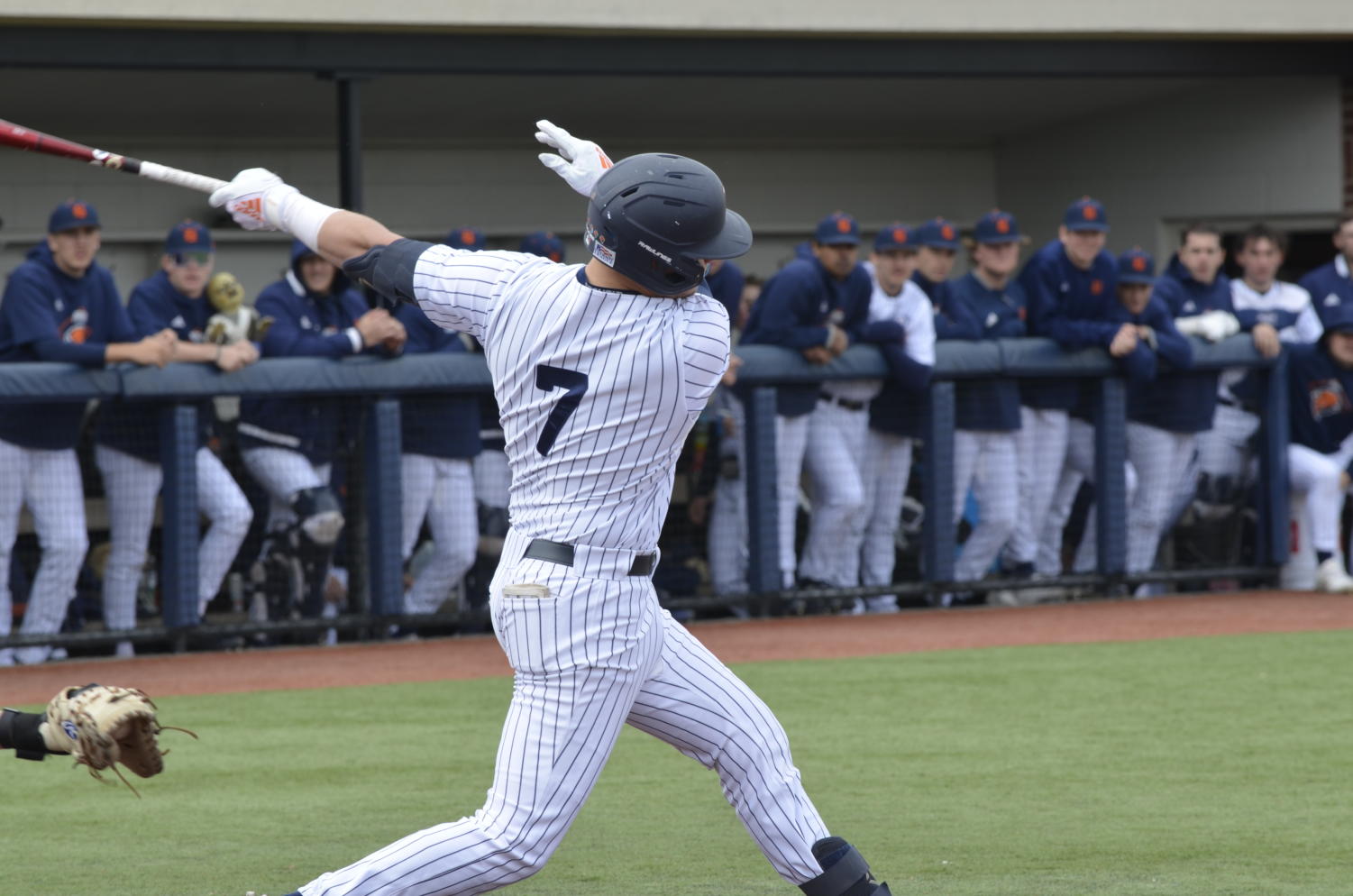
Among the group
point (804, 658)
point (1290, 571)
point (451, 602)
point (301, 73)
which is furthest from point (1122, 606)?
point (301, 73)

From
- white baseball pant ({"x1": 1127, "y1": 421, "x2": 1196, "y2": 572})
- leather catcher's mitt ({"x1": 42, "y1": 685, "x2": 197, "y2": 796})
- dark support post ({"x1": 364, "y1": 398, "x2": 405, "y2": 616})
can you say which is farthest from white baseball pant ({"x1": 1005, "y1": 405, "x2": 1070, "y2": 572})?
leather catcher's mitt ({"x1": 42, "y1": 685, "x2": 197, "y2": 796})

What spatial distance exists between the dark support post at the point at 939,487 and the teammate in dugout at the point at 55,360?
354 centimetres

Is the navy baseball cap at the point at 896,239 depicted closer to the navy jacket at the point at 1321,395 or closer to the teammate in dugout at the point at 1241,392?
the teammate in dugout at the point at 1241,392

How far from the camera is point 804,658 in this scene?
8.02 meters

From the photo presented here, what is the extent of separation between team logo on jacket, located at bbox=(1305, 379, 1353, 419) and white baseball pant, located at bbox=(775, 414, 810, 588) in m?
2.74

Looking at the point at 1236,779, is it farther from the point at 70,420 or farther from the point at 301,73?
the point at 301,73

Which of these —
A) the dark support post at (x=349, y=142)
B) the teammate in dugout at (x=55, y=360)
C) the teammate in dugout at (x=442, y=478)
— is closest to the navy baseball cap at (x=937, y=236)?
the teammate in dugout at (x=442, y=478)

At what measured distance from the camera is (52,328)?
25.5ft

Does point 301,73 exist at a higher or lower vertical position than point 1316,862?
higher

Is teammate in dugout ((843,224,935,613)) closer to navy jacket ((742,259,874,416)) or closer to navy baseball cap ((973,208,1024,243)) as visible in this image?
navy jacket ((742,259,874,416))

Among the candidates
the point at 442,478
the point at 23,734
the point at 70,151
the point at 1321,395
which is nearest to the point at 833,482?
the point at 442,478

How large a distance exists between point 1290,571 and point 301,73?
6.12 meters

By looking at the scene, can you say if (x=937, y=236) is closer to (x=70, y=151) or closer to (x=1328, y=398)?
(x=1328, y=398)

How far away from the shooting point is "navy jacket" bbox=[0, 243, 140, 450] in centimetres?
775
